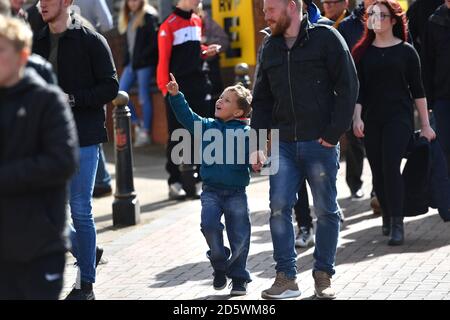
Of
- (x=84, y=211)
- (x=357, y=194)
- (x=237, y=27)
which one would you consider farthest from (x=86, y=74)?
(x=237, y=27)

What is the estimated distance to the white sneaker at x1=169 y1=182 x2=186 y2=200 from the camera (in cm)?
1171

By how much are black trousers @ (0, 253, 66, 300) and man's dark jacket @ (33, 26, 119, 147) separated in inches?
98.3

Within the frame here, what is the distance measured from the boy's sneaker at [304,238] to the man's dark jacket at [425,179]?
88 cm

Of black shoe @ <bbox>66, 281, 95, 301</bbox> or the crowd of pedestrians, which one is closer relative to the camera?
the crowd of pedestrians

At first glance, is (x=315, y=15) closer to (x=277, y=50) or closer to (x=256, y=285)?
(x=277, y=50)

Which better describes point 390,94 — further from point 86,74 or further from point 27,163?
point 27,163

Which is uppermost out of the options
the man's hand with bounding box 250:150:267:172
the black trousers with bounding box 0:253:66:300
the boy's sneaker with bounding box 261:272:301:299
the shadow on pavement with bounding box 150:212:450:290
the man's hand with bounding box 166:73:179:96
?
the man's hand with bounding box 166:73:179:96

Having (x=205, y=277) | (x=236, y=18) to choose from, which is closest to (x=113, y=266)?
(x=205, y=277)

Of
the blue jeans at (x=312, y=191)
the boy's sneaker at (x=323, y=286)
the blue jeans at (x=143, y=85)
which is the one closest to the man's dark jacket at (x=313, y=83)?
the blue jeans at (x=312, y=191)

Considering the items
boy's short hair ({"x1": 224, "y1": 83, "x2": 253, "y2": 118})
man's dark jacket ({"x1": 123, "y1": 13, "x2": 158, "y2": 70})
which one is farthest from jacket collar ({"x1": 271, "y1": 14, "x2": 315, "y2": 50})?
man's dark jacket ({"x1": 123, "y1": 13, "x2": 158, "y2": 70})

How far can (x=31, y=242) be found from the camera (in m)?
4.98

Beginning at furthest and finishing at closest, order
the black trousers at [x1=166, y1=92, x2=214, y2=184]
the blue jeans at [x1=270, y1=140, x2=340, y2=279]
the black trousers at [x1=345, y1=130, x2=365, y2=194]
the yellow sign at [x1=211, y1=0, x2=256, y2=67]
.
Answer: the yellow sign at [x1=211, y1=0, x2=256, y2=67], the black trousers at [x1=166, y1=92, x2=214, y2=184], the black trousers at [x1=345, y1=130, x2=365, y2=194], the blue jeans at [x1=270, y1=140, x2=340, y2=279]

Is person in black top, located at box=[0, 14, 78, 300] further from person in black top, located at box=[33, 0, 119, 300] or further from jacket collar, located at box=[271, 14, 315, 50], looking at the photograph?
jacket collar, located at box=[271, 14, 315, 50]
